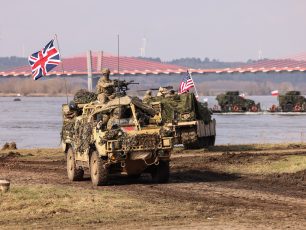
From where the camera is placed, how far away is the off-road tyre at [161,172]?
2244 centimetres

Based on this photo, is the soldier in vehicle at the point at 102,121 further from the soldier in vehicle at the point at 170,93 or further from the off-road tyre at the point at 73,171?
the soldier in vehicle at the point at 170,93

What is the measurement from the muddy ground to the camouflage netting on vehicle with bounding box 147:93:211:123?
2281mm

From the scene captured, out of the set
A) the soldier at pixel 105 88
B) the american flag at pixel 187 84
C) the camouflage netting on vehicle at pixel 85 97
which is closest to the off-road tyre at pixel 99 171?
the soldier at pixel 105 88

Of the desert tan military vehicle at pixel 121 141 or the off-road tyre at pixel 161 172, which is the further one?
the off-road tyre at pixel 161 172

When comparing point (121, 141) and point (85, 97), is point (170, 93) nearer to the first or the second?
point (85, 97)

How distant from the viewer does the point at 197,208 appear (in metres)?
17.2

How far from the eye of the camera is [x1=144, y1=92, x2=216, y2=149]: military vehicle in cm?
3616

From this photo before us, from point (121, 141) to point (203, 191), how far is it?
222cm

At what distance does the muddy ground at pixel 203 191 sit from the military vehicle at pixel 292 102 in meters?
68.7

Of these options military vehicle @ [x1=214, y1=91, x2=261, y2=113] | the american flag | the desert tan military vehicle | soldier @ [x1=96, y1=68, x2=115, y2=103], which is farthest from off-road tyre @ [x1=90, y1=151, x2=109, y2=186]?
military vehicle @ [x1=214, y1=91, x2=261, y2=113]

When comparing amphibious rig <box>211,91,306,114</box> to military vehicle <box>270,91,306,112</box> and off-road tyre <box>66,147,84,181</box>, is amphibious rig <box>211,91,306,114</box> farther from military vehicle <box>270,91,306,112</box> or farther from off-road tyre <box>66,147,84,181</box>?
off-road tyre <box>66,147,84,181</box>

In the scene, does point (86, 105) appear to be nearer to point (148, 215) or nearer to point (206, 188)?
point (206, 188)

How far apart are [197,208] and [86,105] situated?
24.0 ft

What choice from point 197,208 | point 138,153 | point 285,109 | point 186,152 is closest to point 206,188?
point 138,153
